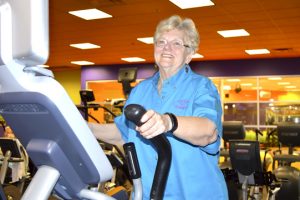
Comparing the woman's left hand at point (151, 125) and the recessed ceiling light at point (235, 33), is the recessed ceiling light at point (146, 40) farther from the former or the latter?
the woman's left hand at point (151, 125)

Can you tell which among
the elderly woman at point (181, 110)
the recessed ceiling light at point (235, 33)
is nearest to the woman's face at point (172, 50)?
the elderly woman at point (181, 110)

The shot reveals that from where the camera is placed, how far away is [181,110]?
1467mm

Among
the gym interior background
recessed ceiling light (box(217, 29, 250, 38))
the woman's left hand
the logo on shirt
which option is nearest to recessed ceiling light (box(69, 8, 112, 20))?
the gym interior background

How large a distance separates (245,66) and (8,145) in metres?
7.87

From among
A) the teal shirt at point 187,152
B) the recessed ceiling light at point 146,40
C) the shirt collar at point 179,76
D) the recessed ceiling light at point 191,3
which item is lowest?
the teal shirt at point 187,152

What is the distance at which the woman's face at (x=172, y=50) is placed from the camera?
1.55m

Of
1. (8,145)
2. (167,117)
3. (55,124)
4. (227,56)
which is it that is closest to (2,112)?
(55,124)

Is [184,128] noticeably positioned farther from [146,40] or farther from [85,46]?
[85,46]

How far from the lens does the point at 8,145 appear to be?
219 inches

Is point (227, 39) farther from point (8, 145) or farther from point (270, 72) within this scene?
point (8, 145)

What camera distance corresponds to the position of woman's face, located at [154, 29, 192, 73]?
1.55 m

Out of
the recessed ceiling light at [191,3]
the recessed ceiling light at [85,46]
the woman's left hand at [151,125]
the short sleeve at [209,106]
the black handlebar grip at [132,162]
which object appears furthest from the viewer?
the recessed ceiling light at [85,46]

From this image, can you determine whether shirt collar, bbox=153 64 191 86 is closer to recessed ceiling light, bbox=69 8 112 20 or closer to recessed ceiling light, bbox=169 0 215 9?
recessed ceiling light, bbox=169 0 215 9

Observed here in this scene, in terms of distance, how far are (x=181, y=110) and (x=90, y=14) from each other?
219 inches
